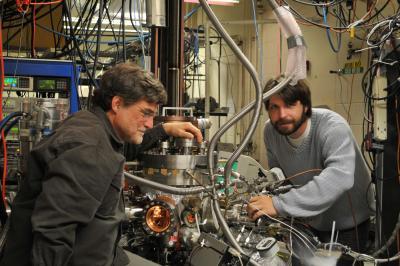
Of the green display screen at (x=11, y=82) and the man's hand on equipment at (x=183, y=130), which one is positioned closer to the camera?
the man's hand on equipment at (x=183, y=130)

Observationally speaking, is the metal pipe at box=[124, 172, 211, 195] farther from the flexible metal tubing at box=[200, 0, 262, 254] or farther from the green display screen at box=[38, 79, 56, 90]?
the green display screen at box=[38, 79, 56, 90]

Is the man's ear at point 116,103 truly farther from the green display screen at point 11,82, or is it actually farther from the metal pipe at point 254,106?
→ the green display screen at point 11,82

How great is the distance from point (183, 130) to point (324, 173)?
617 millimetres

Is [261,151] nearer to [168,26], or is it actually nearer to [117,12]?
[117,12]

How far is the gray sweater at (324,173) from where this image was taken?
5.94ft

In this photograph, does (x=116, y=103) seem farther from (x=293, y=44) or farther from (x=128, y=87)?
(x=293, y=44)

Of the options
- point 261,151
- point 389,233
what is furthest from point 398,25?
point 261,151

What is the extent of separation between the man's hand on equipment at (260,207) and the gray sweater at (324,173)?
0.08 ft

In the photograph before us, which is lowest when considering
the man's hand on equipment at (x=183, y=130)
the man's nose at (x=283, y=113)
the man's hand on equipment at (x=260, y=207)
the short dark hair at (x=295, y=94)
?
the man's hand on equipment at (x=260, y=207)

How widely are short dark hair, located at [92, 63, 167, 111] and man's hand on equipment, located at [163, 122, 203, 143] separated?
0.24 m

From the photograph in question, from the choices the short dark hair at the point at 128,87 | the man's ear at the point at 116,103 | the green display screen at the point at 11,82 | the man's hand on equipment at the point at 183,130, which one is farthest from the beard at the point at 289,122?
the green display screen at the point at 11,82

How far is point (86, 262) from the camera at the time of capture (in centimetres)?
132

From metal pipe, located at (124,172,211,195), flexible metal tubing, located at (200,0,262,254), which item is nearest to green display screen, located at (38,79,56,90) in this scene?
metal pipe, located at (124,172,211,195)

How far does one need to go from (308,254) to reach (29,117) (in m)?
1.36
